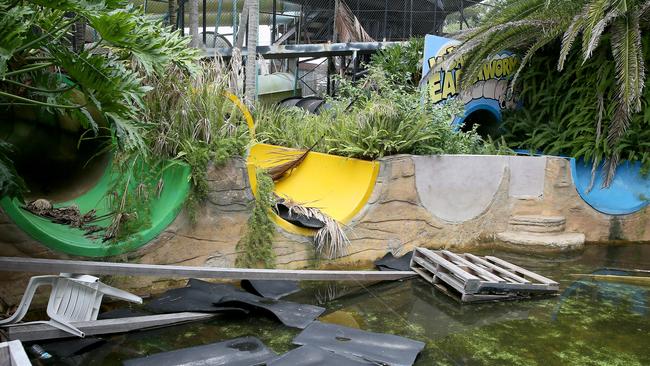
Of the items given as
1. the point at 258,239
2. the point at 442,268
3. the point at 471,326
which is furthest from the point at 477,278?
the point at 258,239

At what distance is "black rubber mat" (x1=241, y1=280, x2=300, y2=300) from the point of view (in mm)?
4777

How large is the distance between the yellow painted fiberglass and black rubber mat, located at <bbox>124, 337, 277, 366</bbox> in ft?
7.05

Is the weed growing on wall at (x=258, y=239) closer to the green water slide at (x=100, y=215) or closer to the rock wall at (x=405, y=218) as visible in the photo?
the rock wall at (x=405, y=218)

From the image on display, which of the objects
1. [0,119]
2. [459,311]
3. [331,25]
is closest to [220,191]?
[0,119]

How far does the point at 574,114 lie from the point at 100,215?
7.67 metres

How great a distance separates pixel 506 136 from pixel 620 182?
2280mm

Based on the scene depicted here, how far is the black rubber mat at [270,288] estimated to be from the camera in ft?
15.7

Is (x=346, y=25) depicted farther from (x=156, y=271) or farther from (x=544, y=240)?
(x=156, y=271)

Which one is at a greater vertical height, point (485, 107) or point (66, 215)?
point (485, 107)

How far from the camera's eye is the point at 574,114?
9023mm

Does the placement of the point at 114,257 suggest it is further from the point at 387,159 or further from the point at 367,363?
the point at 387,159

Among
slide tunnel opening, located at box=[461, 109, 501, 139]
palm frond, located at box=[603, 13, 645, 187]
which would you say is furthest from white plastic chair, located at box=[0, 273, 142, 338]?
slide tunnel opening, located at box=[461, 109, 501, 139]

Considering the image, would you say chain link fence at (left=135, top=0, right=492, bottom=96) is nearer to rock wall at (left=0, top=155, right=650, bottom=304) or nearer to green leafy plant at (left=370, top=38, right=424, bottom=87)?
green leafy plant at (left=370, top=38, right=424, bottom=87)

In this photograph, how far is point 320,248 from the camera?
5.68 meters
